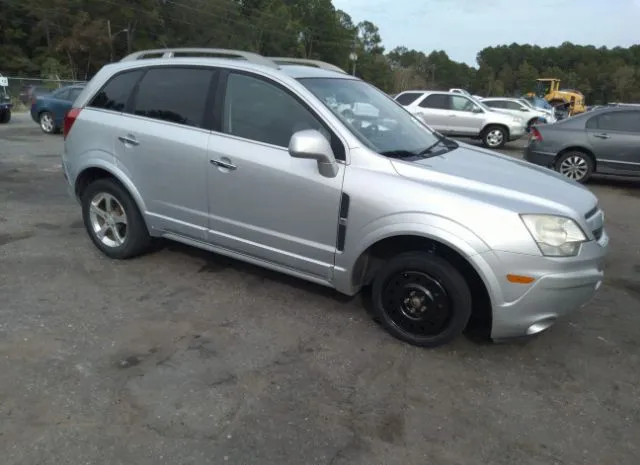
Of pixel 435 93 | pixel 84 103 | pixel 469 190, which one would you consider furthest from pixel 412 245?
pixel 435 93

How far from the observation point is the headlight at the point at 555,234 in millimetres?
3125

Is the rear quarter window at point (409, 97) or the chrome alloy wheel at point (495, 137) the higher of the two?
the rear quarter window at point (409, 97)

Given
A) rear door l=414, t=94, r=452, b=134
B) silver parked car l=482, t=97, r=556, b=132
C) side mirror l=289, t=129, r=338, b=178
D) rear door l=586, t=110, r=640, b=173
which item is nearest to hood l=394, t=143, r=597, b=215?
side mirror l=289, t=129, r=338, b=178

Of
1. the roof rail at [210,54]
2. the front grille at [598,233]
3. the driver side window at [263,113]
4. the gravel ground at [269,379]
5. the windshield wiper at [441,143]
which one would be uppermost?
the roof rail at [210,54]

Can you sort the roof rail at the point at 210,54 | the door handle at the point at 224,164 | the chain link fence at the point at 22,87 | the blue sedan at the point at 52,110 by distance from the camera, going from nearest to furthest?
the door handle at the point at 224,164 < the roof rail at the point at 210,54 < the blue sedan at the point at 52,110 < the chain link fence at the point at 22,87

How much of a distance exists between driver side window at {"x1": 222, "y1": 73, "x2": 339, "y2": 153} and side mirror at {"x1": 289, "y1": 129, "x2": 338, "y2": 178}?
0.55 ft

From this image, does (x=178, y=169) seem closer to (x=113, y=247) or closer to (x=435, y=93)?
(x=113, y=247)

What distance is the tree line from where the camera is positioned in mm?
59500

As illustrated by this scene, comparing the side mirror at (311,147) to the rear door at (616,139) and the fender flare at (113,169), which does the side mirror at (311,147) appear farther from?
the rear door at (616,139)

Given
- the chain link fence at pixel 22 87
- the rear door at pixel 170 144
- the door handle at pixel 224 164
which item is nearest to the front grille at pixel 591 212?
the door handle at pixel 224 164

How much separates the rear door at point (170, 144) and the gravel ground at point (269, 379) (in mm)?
620

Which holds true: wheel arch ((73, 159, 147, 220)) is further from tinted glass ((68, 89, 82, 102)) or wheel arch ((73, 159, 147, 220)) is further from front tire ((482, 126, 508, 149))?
front tire ((482, 126, 508, 149))

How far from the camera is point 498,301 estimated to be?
A: 318 cm

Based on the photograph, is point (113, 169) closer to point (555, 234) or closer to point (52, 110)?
point (555, 234)
